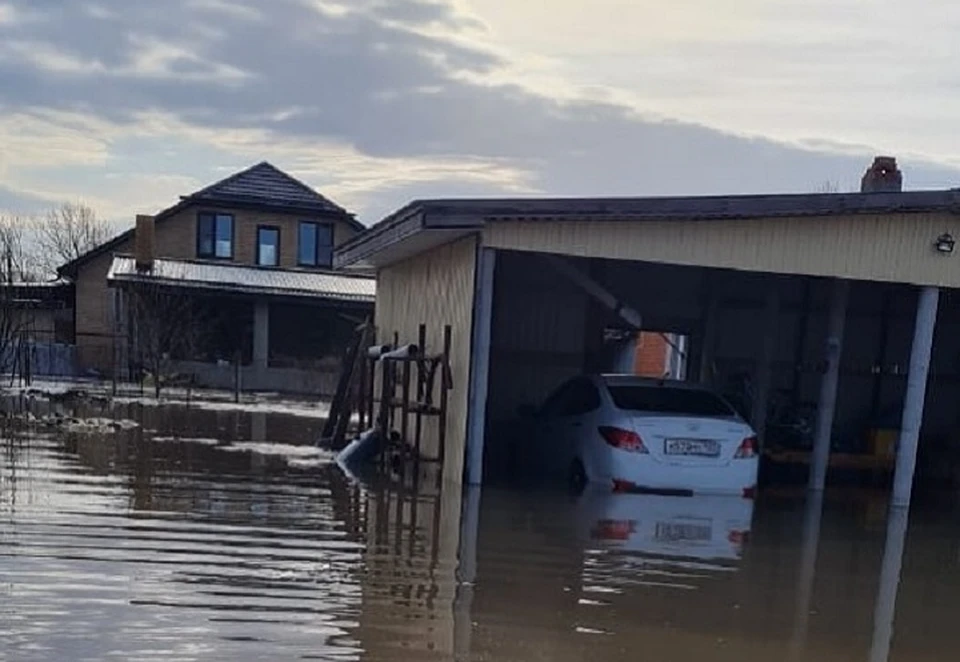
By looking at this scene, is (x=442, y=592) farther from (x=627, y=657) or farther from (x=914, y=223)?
(x=914, y=223)

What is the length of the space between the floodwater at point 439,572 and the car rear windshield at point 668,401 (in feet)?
3.43

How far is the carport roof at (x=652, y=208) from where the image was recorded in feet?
34.1

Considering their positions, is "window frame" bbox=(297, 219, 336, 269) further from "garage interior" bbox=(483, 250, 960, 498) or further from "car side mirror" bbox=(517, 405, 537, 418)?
"car side mirror" bbox=(517, 405, 537, 418)

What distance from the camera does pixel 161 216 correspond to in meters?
38.1

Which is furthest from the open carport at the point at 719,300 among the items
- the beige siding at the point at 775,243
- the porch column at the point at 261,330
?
the porch column at the point at 261,330

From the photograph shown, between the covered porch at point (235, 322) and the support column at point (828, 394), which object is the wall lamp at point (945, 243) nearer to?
the support column at point (828, 394)

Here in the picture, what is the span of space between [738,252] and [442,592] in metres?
5.89

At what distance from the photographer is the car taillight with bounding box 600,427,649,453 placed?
10.7 meters

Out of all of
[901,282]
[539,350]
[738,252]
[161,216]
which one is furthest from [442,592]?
[161,216]

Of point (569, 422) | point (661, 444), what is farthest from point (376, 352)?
point (661, 444)

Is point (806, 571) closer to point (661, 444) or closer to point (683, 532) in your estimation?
point (683, 532)

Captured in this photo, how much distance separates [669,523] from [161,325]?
24.9 m

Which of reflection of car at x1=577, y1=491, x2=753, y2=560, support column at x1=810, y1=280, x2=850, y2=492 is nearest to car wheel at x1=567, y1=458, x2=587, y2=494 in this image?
reflection of car at x1=577, y1=491, x2=753, y2=560

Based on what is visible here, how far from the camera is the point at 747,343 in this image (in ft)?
54.3
